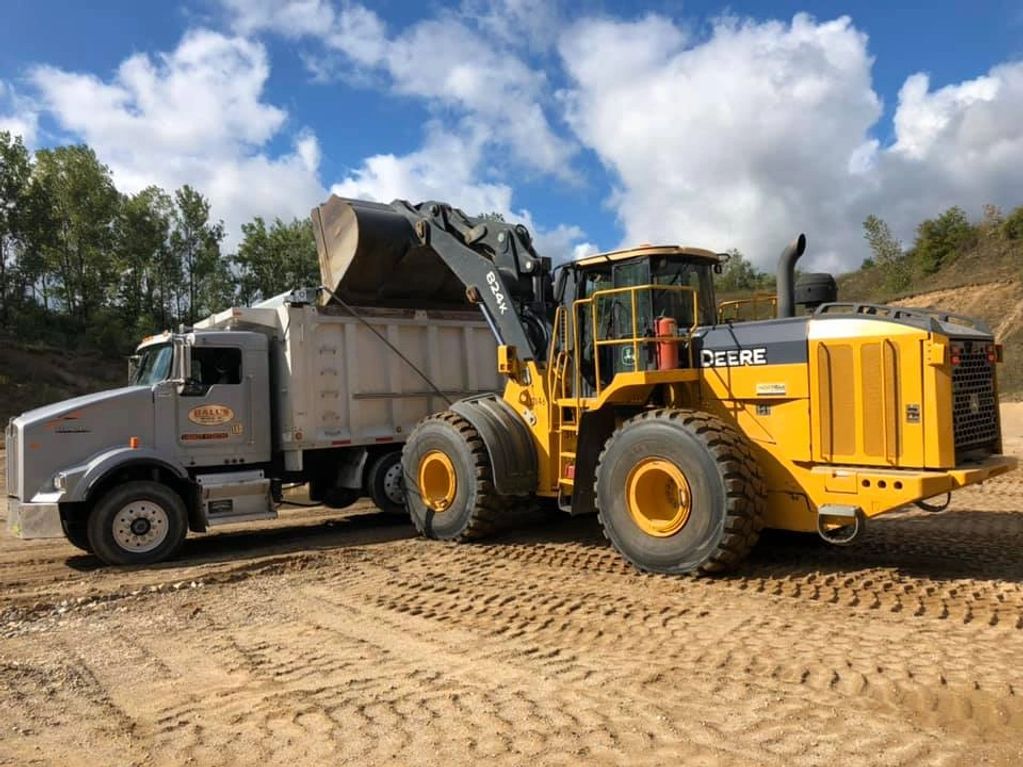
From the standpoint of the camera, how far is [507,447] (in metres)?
7.95

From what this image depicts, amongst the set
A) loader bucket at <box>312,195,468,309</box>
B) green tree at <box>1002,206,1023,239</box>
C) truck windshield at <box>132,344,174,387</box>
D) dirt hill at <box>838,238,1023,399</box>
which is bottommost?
truck windshield at <box>132,344,174,387</box>

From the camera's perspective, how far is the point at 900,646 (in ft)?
15.2

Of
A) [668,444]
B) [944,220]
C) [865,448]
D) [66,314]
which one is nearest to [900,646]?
[865,448]

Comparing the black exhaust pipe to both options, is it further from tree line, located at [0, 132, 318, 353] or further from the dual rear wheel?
tree line, located at [0, 132, 318, 353]

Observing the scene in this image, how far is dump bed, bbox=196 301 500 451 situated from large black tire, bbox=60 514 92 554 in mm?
2274

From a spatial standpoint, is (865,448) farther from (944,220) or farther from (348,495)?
(944,220)

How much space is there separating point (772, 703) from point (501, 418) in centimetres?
473

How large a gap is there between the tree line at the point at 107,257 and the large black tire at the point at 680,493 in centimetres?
3327

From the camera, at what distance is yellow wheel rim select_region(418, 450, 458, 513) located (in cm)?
847

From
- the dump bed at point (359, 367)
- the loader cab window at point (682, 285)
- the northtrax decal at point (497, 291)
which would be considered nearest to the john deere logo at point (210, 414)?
the dump bed at point (359, 367)

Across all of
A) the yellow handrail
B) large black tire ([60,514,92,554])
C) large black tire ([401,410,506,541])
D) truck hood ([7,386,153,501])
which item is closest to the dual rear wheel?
large black tire ([401,410,506,541])

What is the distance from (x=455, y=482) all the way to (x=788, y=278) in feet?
12.6

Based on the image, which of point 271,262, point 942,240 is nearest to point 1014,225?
point 942,240

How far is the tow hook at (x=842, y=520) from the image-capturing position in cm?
588
